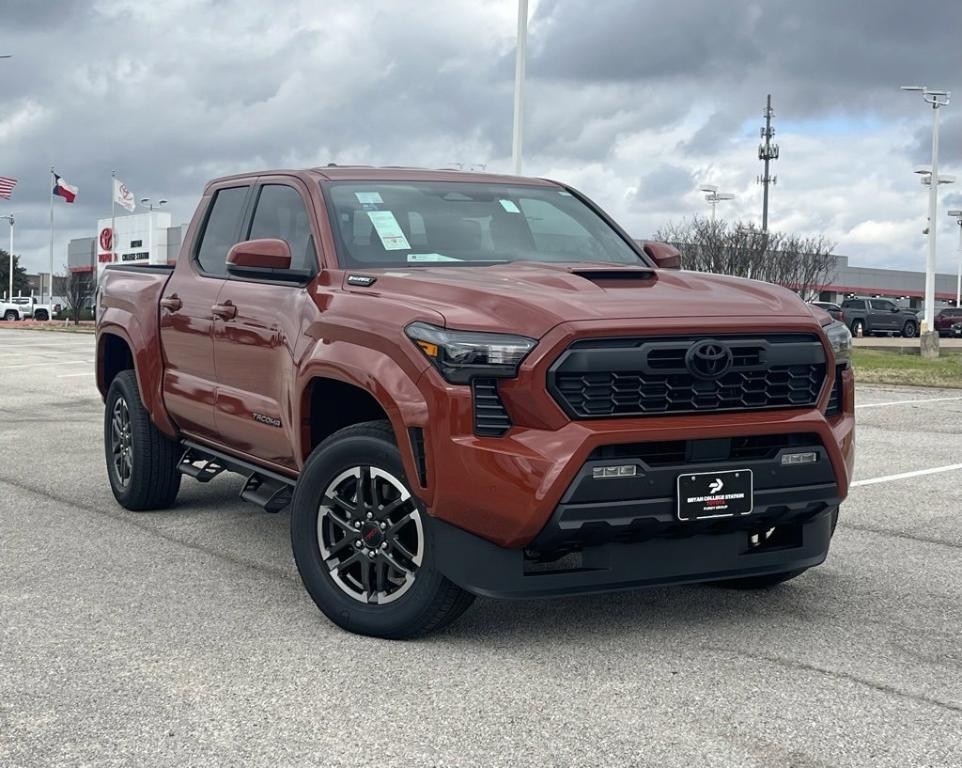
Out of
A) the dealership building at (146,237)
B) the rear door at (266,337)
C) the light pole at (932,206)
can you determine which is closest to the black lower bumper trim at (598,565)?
the rear door at (266,337)

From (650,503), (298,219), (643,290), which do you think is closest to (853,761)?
(650,503)

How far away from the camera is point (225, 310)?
6199mm

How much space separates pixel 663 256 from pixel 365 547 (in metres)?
2.41

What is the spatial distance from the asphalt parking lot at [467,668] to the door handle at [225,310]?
1.21 meters

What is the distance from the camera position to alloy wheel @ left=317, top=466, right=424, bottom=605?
4.73 metres

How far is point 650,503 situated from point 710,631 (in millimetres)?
862

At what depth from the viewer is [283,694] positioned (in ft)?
13.8

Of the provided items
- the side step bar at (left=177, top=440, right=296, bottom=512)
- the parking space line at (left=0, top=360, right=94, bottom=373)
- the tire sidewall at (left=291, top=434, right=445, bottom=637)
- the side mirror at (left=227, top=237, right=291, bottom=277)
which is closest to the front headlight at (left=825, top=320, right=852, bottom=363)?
the tire sidewall at (left=291, top=434, right=445, bottom=637)

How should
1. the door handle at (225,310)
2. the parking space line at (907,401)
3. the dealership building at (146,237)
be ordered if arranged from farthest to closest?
the dealership building at (146,237) < the parking space line at (907,401) < the door handle at (225,310)

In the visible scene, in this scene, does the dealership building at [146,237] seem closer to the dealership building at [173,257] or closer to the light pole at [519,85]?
the dealership building at [173,257]

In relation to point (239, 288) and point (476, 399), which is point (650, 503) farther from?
point (239, 288)

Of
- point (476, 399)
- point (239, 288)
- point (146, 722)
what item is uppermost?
point (239, 288)

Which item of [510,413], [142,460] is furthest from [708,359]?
[142,460]

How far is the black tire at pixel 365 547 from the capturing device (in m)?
4.67
